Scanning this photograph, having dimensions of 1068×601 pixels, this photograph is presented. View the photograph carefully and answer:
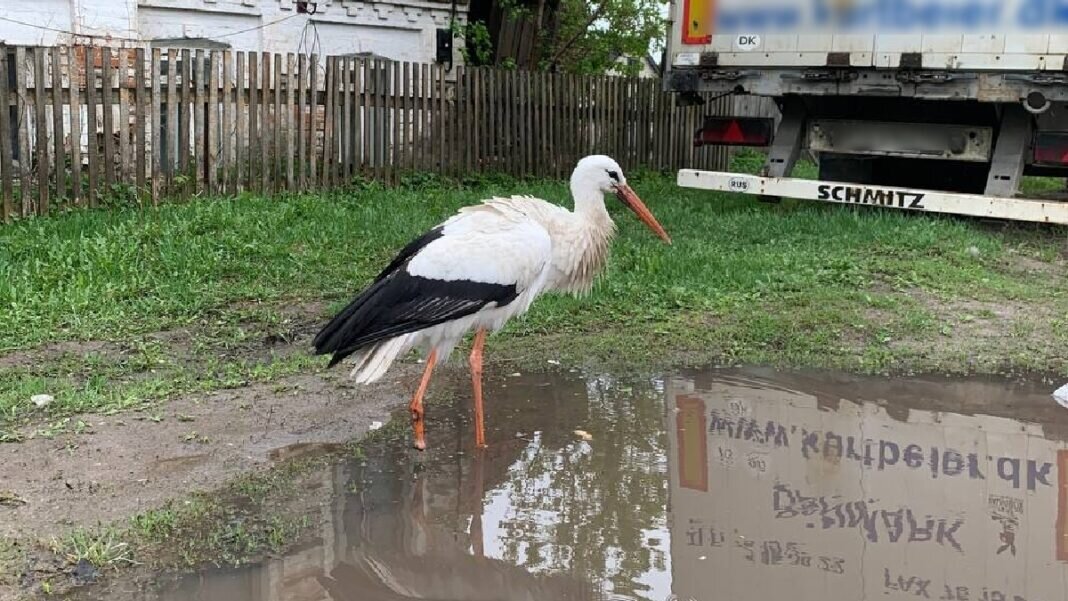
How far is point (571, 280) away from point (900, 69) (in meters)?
5.68

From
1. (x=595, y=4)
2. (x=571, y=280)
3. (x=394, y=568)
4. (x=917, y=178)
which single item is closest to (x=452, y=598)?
(x=394, y=568)

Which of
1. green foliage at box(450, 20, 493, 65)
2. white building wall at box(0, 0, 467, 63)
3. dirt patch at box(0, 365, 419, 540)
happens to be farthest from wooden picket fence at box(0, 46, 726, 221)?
dirt patch at box(0, 365, 419, 540)

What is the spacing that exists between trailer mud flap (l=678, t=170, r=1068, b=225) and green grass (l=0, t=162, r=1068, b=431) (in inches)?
7.1

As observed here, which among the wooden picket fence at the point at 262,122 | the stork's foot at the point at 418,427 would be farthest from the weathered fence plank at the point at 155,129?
the stork's foot at the point at 418,427

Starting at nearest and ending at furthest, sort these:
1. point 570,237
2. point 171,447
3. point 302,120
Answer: point 171,447
point 570,237
point 302,120

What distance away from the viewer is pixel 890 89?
10.3 metres

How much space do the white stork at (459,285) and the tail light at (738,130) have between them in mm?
6693

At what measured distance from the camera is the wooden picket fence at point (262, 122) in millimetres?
9727

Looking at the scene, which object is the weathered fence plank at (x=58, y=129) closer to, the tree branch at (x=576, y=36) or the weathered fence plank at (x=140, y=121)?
the weathered fence plank at (x=140, y=121)

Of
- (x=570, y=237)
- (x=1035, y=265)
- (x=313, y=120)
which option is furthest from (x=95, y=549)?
(x=313, y=120)

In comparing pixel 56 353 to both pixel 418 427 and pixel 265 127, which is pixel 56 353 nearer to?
pixel 418 427

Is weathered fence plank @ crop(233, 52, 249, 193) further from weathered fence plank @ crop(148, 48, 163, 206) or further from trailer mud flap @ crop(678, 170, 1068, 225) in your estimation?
trailer mud flap @ crop(678, 170, 1068, 225)

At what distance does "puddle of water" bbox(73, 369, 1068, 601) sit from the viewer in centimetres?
406

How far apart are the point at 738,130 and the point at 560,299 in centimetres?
497
